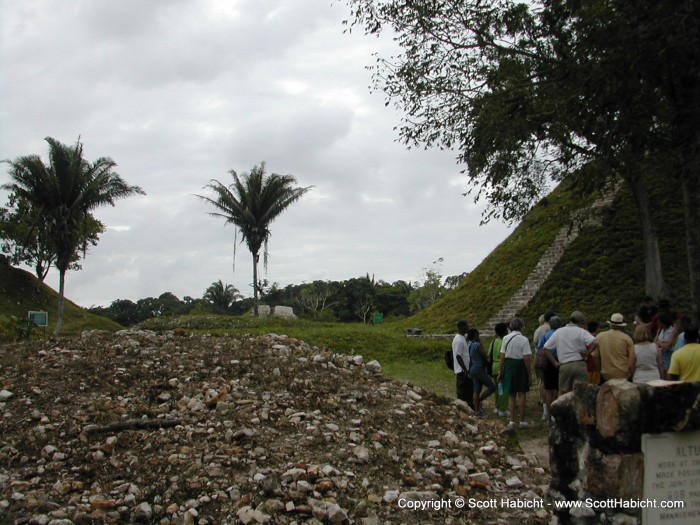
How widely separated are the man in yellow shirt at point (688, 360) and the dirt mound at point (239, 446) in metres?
2.01

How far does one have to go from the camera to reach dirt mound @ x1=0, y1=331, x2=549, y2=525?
207 inches

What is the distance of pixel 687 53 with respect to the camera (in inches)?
336

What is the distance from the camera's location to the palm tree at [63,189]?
24.9 meters

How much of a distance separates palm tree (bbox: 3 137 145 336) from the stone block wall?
24.2 meters

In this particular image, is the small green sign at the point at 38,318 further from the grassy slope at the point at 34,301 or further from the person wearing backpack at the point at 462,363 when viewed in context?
the grassy slope at the point at 34,301

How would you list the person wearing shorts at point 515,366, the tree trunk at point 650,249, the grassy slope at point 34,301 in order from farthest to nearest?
the grassy slope at point 34,301 < the tree trunk at point 650,249 < the person wearing shorts at point 515,366

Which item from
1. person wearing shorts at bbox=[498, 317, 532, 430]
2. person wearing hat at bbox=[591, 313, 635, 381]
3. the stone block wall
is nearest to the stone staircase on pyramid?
person wearing shorts at bbox=[498, 317, 532, 430]

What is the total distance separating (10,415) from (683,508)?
6.67 metres

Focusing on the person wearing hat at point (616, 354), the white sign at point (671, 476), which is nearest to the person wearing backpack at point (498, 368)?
the person wearing hat at point (616, 354)

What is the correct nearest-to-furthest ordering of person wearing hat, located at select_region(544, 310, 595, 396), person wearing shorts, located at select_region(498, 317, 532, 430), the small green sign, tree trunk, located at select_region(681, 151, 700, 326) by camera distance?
person wearing hat, located at select_region(544, 310, 595, 396) < person wearing shorts, located at select_region(498, 317, 532, 430) < tree trunk, located at select_region(681, 151, 700, 326) < the small green sign

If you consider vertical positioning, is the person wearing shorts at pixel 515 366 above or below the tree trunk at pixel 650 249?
below

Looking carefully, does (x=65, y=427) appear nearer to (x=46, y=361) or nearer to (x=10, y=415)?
(x=10, y=415)

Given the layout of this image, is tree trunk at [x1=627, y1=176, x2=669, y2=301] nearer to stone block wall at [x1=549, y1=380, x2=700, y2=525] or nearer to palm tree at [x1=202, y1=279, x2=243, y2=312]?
stone block wall at [x1=549, y1=380, x2=700, y2=525]

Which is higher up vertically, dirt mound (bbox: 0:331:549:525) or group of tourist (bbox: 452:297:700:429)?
group of tourist (bbox: 452:297:700:429)
